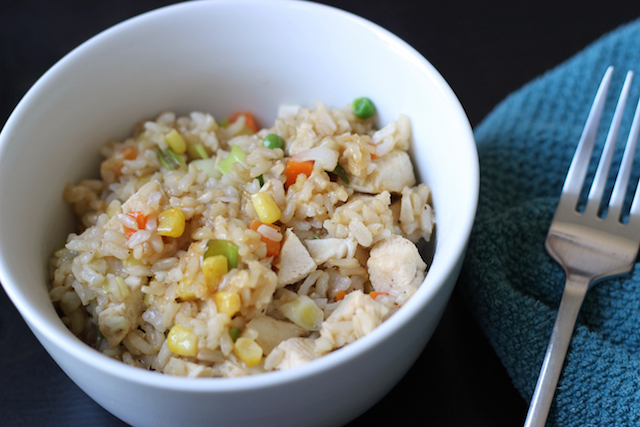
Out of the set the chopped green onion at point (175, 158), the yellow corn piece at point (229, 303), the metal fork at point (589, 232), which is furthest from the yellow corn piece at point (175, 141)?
the metal fork at point (589, 232)

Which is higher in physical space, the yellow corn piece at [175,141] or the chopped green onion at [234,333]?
the yellow corn piece at [175,141]

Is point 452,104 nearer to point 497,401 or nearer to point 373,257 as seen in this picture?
point 373,257

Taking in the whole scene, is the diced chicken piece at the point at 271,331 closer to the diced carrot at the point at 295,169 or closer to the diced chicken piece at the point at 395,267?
the diced chicken piece at the point at 395,267

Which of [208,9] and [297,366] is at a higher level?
[208,9]

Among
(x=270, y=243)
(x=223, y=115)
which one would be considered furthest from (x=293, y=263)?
(x=223, y=115)

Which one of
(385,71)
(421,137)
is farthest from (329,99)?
(421,137)

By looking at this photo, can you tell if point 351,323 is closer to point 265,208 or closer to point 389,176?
point 265,208
